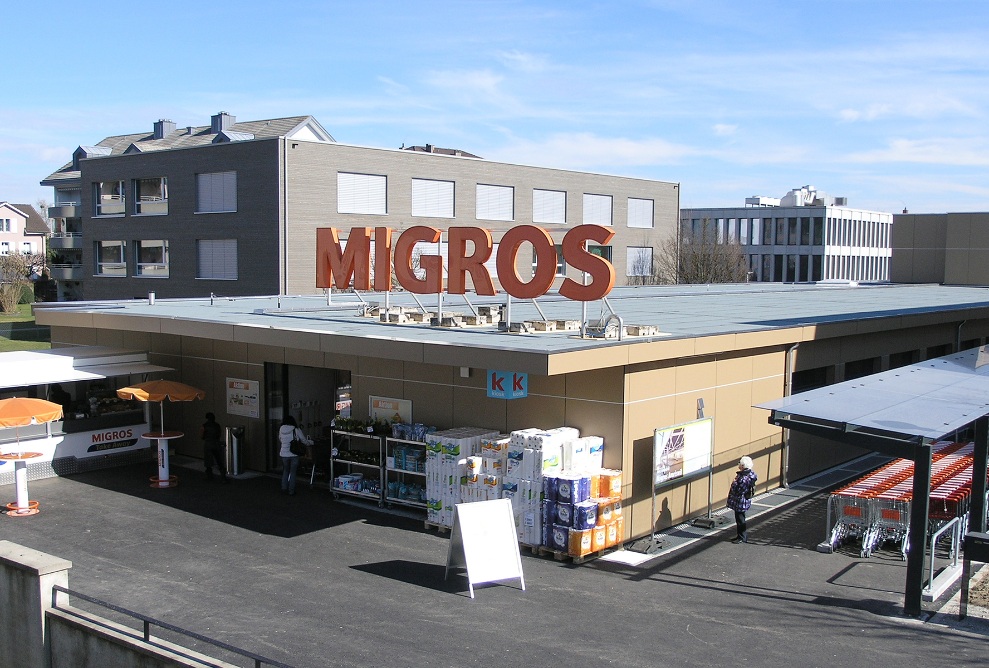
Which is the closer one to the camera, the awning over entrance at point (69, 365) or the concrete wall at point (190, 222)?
the awning over entrance at point (69, 365)

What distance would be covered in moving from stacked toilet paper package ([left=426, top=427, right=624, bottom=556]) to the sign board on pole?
1311 mm

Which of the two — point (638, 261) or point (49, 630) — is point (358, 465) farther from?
point (638, 261)

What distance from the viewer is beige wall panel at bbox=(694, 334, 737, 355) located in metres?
16.4

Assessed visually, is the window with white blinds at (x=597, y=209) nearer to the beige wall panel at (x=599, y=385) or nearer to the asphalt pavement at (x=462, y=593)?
the asphalt pavement at (x=462, y=593)

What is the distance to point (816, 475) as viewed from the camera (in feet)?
69.2

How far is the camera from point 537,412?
1606 centimetres

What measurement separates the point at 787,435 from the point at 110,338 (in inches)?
654

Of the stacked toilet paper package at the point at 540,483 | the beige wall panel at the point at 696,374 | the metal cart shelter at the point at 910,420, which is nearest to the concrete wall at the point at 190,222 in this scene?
the stacked toilet paper package at the point at 540,483

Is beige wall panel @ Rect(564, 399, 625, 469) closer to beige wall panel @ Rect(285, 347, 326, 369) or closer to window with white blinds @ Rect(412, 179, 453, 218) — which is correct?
beige wall panel @ Rect(285, 347, 326, 369)

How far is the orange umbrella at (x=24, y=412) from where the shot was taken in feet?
55.8

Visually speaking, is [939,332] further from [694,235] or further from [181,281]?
[694,235]

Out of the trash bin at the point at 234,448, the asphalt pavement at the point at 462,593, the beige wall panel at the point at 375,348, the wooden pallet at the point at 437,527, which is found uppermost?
the beige wall panel at the point at 375,348

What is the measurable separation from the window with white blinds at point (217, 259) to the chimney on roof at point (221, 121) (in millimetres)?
14002

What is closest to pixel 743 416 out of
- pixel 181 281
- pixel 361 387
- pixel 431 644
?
pixel 361 387
